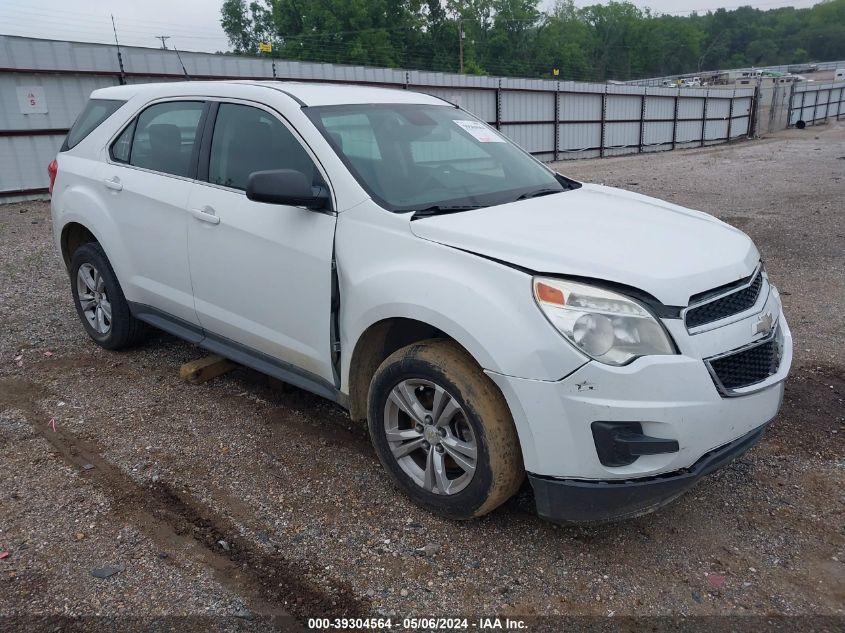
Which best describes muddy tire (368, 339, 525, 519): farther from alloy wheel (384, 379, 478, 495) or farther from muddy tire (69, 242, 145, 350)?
muddy tire (69, 242, 145, 350)

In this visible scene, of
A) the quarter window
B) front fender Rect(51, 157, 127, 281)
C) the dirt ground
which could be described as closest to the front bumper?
the dirt ground

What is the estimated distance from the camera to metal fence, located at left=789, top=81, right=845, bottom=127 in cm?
4344

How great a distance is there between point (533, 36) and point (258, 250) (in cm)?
9663

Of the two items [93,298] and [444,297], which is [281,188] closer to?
[444,297]

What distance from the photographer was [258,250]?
3.59 m

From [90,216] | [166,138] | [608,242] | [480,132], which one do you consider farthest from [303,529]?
[90,216]

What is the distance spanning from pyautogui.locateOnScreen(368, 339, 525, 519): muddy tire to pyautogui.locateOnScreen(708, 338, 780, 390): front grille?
0.83 metres

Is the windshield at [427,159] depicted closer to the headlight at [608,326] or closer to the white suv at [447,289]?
the white suv at [447,289]

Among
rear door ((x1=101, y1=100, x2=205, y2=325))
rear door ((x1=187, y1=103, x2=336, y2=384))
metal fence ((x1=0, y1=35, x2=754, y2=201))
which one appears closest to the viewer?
rear door ((x1=187, y1=103, x2=336, y2=384))

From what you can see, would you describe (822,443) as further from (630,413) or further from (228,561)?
(228,561)

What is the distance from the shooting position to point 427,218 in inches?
121

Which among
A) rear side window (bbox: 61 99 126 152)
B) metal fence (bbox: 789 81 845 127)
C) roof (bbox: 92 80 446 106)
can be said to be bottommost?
metal fence (bbox: 789 81 845 127)

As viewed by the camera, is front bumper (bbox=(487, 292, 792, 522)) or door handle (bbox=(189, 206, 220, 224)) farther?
door handle (bbox=(189, 206, 220, 224))

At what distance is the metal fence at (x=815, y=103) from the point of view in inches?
1710
